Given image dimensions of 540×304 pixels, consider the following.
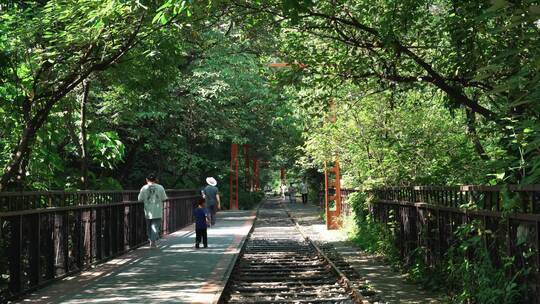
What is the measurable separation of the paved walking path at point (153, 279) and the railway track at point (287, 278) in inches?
→ 13.1

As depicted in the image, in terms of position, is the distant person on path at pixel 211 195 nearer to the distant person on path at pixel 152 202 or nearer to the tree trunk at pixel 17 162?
the distant person on path at pixel 152 202

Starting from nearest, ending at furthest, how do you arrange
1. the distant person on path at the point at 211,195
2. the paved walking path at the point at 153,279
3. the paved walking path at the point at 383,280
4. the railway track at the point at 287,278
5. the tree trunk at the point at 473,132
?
the paved walking path at the point at 153,279 < the paved walking path at the point at 383,280 < the railway track at the point at 287,278 < the tree trunk at the point at 473,132 < the distant person on path at the point at 211,195

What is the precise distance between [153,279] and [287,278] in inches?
99.8

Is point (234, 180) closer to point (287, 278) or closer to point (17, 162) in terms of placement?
point (287, 278)

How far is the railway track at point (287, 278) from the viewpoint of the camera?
9500mm

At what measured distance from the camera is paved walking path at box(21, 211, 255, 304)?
895 cm

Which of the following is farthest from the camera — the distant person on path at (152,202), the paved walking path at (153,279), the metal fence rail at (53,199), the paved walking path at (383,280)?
the distant person on path at (152,202)

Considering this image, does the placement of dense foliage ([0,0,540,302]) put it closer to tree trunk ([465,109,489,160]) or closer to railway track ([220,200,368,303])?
tree trunk ([465,109,489,160])

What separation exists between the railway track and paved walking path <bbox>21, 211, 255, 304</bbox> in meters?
0.33

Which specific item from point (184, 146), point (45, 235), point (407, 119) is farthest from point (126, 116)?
point (45, 235)

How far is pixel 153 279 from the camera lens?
10.8 metres

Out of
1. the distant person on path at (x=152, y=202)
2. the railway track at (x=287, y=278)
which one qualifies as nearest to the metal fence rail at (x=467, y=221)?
the railway track at (x=287, y=278)

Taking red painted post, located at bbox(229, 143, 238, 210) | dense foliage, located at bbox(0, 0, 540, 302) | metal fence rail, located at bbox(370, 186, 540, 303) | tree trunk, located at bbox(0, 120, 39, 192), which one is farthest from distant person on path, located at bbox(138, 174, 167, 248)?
red painted post, located at bbox(229, 143, 238, 210)

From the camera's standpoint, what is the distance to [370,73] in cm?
1186
